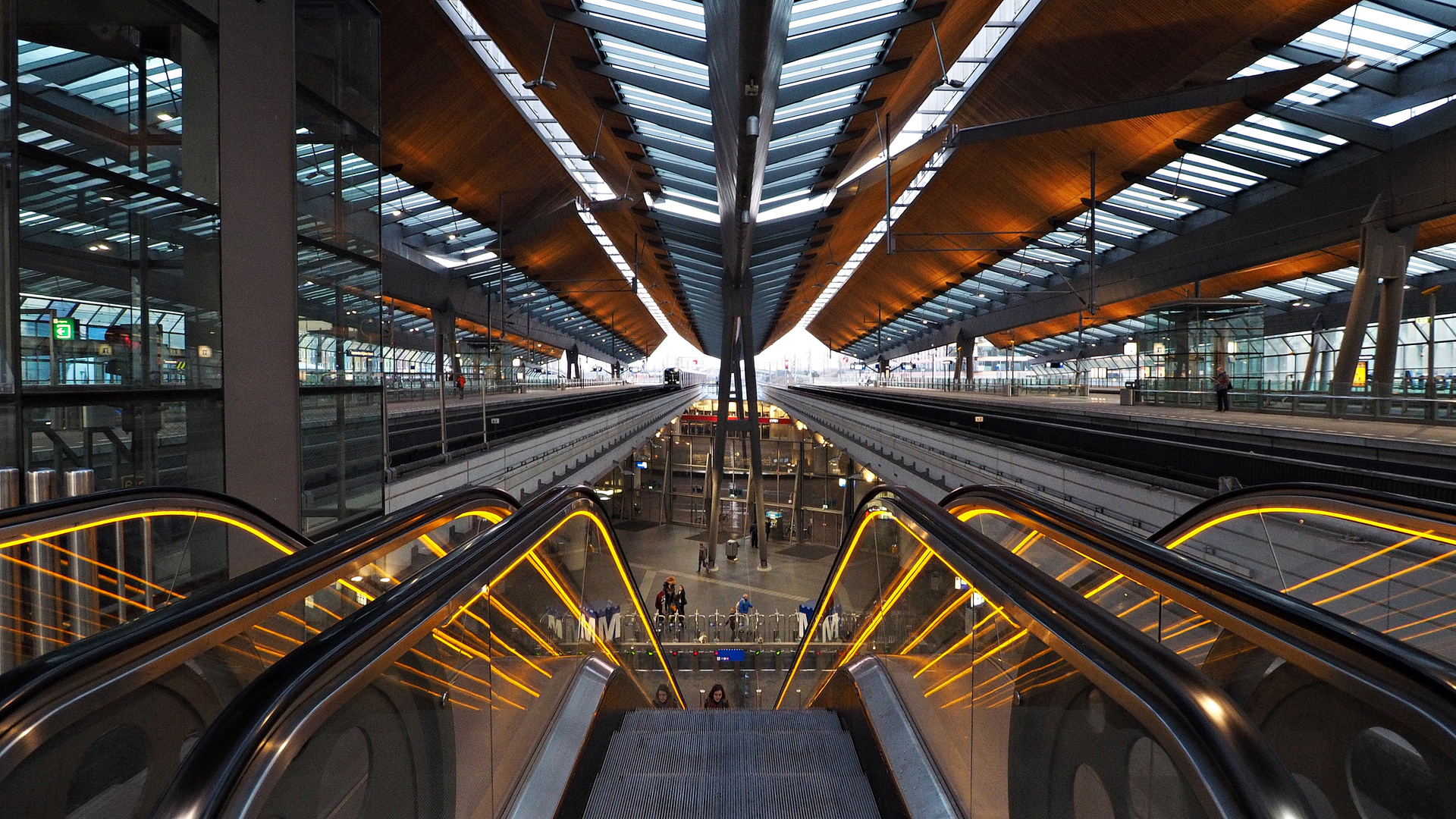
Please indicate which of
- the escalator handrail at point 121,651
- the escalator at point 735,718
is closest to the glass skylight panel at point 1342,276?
the escalator at point 735,718

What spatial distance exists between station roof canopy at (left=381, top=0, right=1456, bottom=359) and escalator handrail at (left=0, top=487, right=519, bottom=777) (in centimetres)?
600

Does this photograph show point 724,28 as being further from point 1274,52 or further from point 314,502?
→ point 1274,52

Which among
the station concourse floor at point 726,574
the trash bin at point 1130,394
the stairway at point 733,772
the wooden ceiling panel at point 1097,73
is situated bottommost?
the station concourse floor at point 726,574

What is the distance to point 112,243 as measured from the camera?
206 inches

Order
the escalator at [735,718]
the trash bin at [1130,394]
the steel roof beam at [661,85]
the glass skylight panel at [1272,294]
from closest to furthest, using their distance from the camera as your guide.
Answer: the escalator at [735,718]
the steel roof beam at [661,85]
the trash bin at [1130,394]
the glass skylight panel at [1272,294]

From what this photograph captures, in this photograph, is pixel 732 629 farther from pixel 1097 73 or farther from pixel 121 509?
pixel 121 509

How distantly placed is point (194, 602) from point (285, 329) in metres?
5.06

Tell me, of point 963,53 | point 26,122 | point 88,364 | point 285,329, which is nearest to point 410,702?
point 88,364

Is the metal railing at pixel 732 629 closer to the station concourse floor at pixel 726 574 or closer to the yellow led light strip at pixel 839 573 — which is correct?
the station concourse floor at pixel 726 574

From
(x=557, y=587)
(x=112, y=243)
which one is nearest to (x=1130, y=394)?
(x=557, y=587)

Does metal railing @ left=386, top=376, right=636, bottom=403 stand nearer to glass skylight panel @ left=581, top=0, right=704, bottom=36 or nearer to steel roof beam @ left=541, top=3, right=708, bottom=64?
glass skylight panel @ left=581, top=0, right=704, bottom=36

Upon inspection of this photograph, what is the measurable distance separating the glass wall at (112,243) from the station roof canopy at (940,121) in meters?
4.54

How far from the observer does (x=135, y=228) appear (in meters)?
5.39

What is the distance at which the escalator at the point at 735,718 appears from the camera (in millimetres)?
1312
